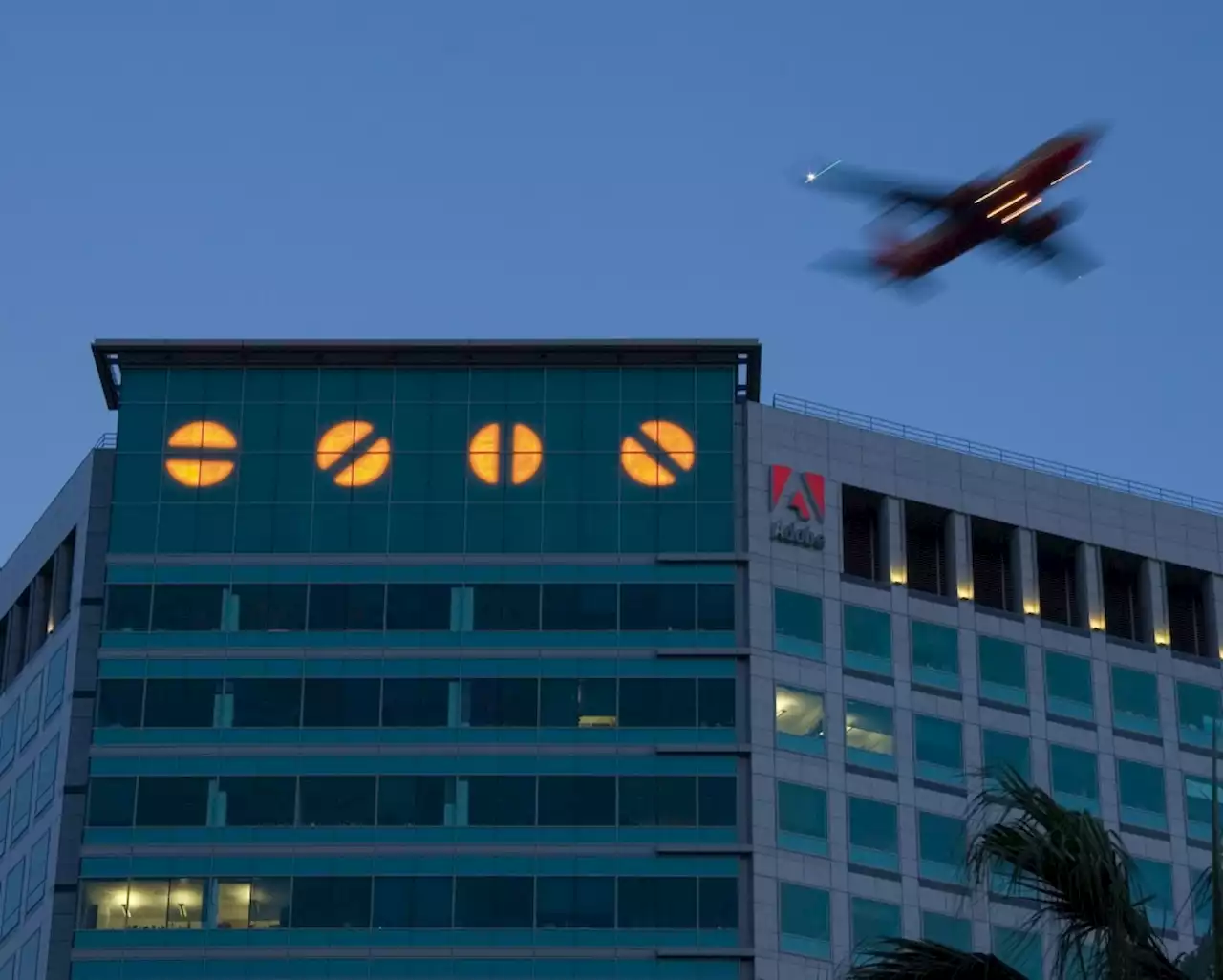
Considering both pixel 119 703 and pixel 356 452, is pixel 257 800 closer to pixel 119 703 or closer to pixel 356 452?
pixel 119 703

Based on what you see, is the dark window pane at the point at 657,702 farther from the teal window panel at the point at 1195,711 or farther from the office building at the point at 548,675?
the teal window panel at the point at 1195,711

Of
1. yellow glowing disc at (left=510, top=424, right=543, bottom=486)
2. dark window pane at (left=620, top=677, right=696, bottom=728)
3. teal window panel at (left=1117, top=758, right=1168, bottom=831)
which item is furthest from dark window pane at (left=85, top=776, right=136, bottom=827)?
teal window panel at (left=1117, top=758, right=1168, bottom=831)

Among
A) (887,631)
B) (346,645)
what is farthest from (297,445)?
(887,631)

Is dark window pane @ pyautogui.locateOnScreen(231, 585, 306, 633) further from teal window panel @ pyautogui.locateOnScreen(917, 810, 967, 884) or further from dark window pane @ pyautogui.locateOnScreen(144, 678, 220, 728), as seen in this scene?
teal window panel @ pyautogui.locateOnScreen(917, 810, 967, 884)

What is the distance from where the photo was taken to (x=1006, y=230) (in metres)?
75.2

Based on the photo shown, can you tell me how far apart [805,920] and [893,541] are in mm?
18481

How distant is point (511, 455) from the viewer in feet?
359

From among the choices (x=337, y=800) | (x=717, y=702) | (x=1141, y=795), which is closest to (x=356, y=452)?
(x=337, y=800)

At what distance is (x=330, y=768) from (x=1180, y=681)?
127 ft

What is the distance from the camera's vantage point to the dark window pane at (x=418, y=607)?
349ft

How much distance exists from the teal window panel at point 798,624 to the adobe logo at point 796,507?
2.53m

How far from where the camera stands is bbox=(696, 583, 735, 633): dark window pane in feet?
348

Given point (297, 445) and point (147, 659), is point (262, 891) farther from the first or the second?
point (297, 445)

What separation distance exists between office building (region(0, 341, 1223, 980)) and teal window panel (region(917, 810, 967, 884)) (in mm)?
160
